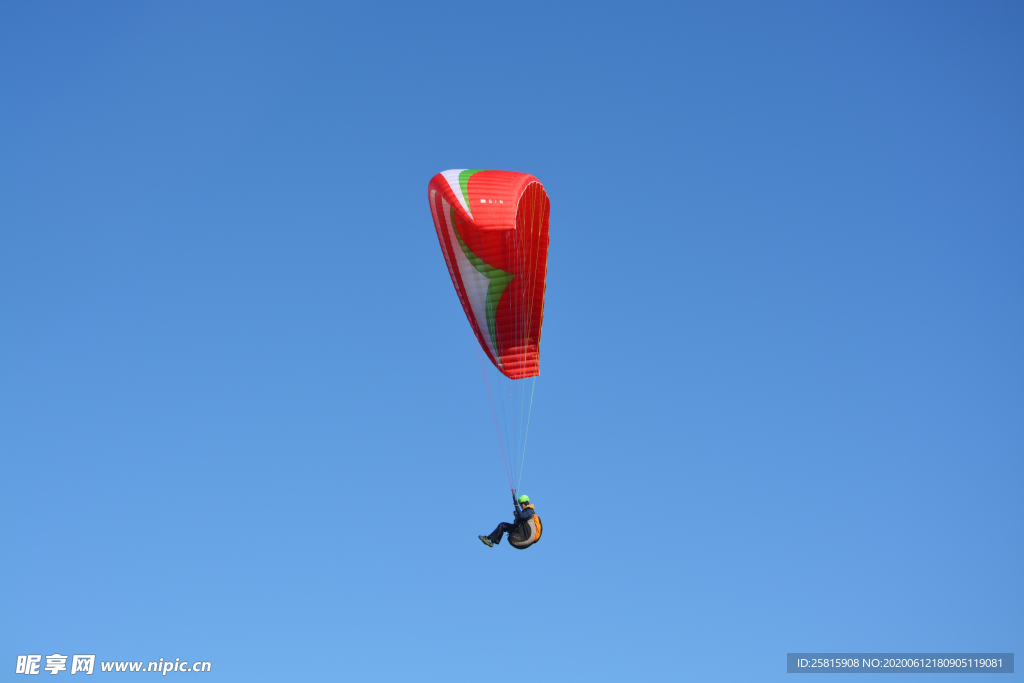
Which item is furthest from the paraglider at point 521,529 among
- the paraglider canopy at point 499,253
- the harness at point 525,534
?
the paraglider canopy at point 499,253

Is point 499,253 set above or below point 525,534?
above

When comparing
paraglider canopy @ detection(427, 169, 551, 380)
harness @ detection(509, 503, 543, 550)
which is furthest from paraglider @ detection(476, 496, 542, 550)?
paraglider canopy @ detection(427, 169, 551, 380)

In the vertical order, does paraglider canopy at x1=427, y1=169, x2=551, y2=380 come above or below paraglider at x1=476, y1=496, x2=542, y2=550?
above

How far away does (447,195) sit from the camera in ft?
82.6

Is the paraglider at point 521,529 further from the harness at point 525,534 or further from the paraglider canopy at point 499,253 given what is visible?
the paraglider canopy at point 499,253

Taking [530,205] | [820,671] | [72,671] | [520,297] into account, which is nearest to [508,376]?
[520,297]

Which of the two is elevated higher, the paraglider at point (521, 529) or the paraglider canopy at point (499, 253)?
the paraglider canopy at point (499, 253)

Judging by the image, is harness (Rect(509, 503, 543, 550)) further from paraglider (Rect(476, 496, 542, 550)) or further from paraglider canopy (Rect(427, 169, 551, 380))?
paraglider canopy (Rect(427, 169, 551, 380))

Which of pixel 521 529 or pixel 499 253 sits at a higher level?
pixel 499 253

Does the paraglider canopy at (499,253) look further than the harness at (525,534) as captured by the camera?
Yes

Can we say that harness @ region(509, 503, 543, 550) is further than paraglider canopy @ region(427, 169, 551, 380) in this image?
No

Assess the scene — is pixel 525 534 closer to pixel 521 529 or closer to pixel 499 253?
pixel 521 529

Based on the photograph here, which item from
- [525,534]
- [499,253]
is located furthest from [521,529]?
[499,253]

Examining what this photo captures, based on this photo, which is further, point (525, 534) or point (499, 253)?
point (499, 253)
